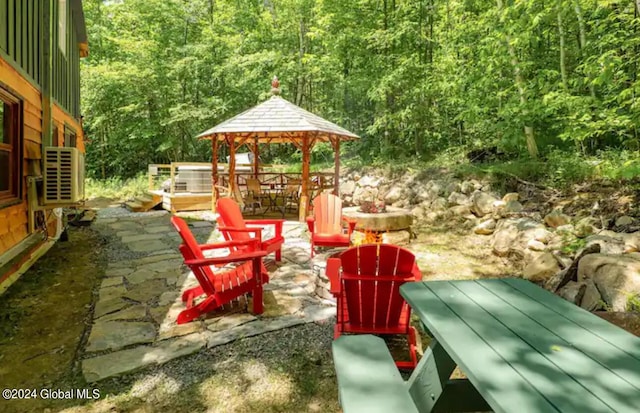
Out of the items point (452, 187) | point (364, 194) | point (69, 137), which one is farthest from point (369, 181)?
point (69, 137)

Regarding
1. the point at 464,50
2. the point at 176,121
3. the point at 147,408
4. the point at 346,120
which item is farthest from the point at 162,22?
the point at 147,408

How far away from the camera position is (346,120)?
17.5 meters

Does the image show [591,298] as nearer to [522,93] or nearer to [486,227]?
[486,227]

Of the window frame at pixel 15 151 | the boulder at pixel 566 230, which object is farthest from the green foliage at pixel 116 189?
the boulder at pixel 566 230

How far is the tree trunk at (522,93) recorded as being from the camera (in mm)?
7188

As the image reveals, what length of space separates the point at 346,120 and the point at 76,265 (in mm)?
14116

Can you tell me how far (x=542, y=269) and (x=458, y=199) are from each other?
425 cm

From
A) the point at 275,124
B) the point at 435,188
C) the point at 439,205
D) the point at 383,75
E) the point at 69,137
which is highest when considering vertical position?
the point at 383,75

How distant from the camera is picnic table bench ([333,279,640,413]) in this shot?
1.06 m

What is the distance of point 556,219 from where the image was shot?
603 cm

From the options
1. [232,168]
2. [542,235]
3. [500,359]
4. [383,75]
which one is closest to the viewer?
[500,359]

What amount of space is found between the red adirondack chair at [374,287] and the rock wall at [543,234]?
2.12 m

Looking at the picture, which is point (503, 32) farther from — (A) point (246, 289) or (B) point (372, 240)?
(A) point (246, 289)

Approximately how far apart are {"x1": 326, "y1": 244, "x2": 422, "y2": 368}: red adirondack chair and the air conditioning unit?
4022 millimetres
